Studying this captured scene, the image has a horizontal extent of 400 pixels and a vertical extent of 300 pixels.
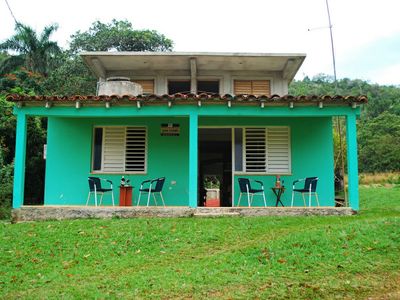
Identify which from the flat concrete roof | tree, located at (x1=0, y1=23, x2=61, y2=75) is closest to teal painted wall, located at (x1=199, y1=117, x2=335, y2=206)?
the flat concrete roof

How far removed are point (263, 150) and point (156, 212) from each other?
11.7 feet

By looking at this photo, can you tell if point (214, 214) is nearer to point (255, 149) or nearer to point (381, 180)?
point (255, 149)

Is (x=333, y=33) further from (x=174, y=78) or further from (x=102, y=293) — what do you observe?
(x=102, y=293)

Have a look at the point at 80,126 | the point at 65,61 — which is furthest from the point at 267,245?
the point at 65,61

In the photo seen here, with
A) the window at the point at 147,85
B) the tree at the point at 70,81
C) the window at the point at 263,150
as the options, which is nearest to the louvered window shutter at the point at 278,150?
the window at the point at 263,150

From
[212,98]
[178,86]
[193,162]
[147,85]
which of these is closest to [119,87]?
[147,85]

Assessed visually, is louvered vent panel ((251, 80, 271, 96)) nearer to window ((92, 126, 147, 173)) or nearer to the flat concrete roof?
the flat concrete roof

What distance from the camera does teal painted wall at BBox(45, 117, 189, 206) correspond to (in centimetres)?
1141

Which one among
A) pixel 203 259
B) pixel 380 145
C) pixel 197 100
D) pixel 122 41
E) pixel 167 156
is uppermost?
pixel 122 41

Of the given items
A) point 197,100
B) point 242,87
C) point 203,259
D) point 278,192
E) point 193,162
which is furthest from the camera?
point 242,87

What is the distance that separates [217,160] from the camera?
1623 cm

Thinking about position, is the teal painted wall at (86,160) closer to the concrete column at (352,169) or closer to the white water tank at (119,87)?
the white water tank at (119,87)

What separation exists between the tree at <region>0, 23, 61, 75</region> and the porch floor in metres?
22.7

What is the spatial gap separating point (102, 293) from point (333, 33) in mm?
10763
